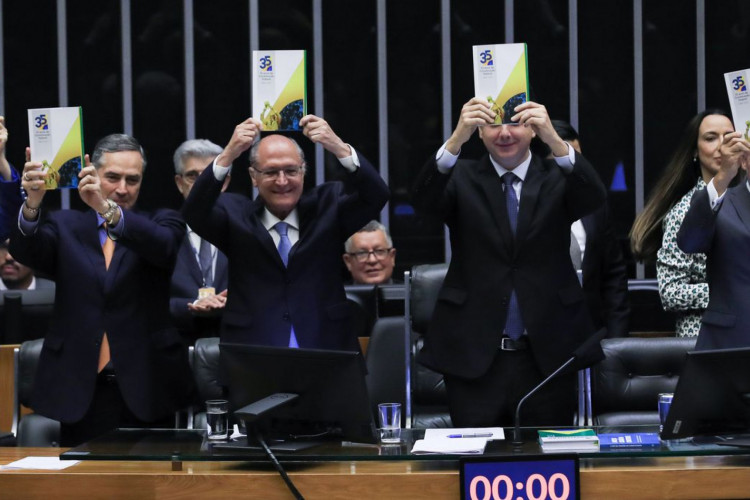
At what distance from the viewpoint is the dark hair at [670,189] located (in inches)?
179

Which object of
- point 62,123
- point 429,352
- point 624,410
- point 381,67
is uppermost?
point 381,67

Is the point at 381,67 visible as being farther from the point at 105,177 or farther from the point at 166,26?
the point at 105,177

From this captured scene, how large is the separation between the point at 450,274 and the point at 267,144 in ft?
2.49

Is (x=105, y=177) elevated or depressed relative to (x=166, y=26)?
depressed

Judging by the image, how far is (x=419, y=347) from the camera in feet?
Answer: 15.5

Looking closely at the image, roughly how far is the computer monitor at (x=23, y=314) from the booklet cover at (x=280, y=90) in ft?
5.30

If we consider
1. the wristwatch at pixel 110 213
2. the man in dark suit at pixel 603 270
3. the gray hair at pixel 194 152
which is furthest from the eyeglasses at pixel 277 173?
the man in dark suit at pixel 603 270

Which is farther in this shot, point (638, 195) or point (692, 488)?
point (638, 195)

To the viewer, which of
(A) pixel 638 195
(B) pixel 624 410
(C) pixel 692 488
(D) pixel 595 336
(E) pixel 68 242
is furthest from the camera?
(A) pixel 638 195

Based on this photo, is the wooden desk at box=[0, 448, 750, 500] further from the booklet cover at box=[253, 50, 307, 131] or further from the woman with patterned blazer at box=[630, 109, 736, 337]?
the woman with patterned blazer at box=[630, 109, 736, 337]

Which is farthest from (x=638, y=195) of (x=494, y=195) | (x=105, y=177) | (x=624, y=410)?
(x=105, y=177)

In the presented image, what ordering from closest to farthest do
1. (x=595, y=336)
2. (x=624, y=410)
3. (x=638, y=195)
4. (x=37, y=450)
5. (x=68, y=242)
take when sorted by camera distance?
(x=37, y=450) → (x=595, y=336) → (x=68, y=242) → (x=624, y=410) → (x=638, y=195)

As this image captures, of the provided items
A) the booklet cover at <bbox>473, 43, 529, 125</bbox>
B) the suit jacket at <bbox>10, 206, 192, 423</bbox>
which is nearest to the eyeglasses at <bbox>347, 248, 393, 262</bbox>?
the suit jacket at <bbox>10, 206, 192, 423</bbox>

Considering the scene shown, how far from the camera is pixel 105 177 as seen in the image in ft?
13.4
